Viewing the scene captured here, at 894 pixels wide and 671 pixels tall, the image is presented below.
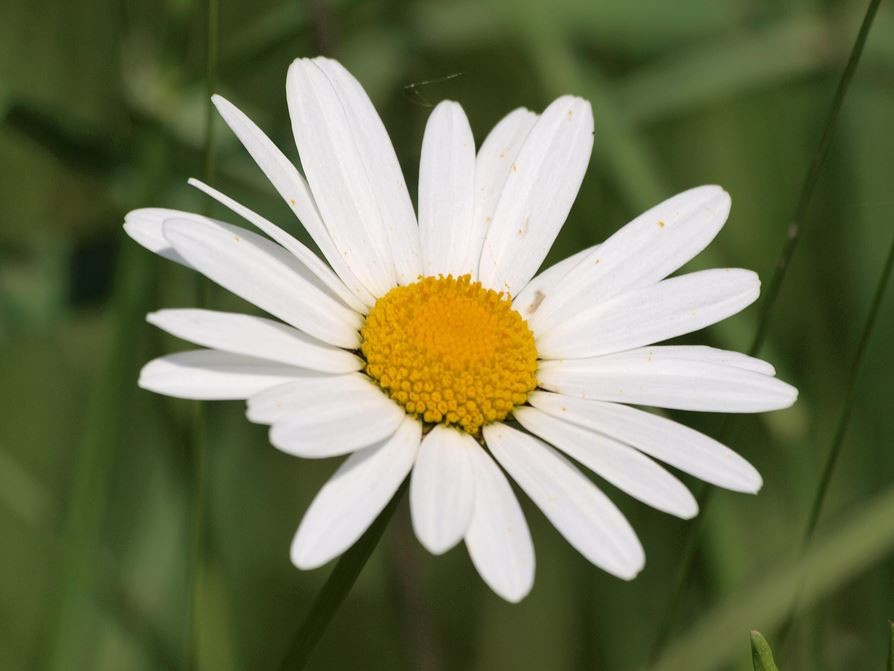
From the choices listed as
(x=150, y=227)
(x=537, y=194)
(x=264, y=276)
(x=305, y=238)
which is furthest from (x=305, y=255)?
(x=305, y=238)

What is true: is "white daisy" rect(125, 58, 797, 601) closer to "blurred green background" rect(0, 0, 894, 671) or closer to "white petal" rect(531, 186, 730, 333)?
"white petal" rect(531, 186, 730, 333)

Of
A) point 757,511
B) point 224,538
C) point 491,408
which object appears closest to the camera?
point 491,408

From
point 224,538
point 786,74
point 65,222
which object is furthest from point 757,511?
point 65,222

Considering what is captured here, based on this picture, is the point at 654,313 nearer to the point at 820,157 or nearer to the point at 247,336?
the point at 820,157

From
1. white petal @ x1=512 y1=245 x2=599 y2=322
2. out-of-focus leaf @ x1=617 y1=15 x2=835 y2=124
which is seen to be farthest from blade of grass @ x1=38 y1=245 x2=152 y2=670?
out-of-focus leaf @ x1=617 y1=15 x2=835 y2=124

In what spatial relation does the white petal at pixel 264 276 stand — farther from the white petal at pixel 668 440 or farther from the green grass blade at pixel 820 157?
the green grass blade at pixel 820 157

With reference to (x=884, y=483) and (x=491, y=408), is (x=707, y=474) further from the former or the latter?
(x=884, y=483)
